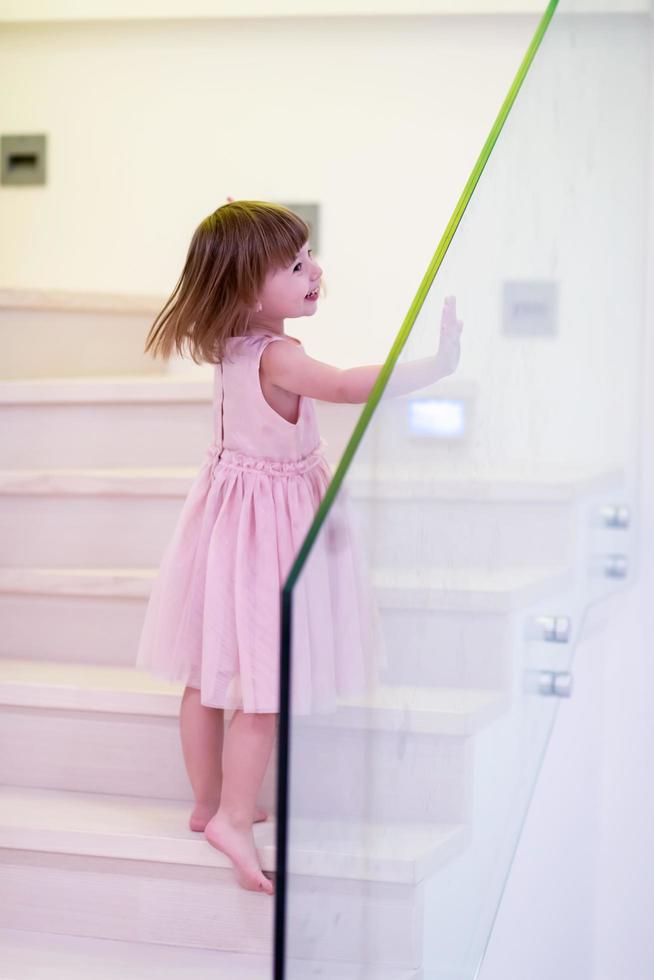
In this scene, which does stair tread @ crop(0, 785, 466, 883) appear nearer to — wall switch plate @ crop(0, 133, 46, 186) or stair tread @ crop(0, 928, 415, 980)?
stair tread @ crop(0, 928, 415, 980)

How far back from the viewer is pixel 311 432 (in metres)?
1.65

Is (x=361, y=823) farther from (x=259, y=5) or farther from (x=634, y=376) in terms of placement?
(x=259, y=5)

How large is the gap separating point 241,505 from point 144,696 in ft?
1.25

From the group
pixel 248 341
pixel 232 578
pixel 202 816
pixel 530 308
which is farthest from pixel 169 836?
pixel 530 308

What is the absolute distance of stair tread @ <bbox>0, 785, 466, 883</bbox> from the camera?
1194mm

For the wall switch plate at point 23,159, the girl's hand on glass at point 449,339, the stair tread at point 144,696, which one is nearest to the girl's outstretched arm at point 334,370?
the girl's hand on glass at point 449,339

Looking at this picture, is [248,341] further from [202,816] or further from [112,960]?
[112,960]

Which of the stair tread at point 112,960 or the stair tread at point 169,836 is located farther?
the stair tread at point 112,960

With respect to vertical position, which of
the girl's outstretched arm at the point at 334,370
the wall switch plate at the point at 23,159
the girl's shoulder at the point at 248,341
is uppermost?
the wall switch plate at the point at 23,159

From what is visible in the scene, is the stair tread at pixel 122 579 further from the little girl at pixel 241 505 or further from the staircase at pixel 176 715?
the little girl at pixel 241 505

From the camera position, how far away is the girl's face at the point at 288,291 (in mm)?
1572

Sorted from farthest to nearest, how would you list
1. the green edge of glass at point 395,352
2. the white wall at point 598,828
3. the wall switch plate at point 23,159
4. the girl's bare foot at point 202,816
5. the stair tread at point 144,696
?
the wall switch plate at point 23,159
the white wall at point 598,828
the girl's bare foot at point 202,816
the stair tread at point 144,696
the green edge of glass at point 395,352

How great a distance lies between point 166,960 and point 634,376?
5.90ft

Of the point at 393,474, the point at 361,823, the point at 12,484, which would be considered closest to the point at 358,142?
the point at 12,484
